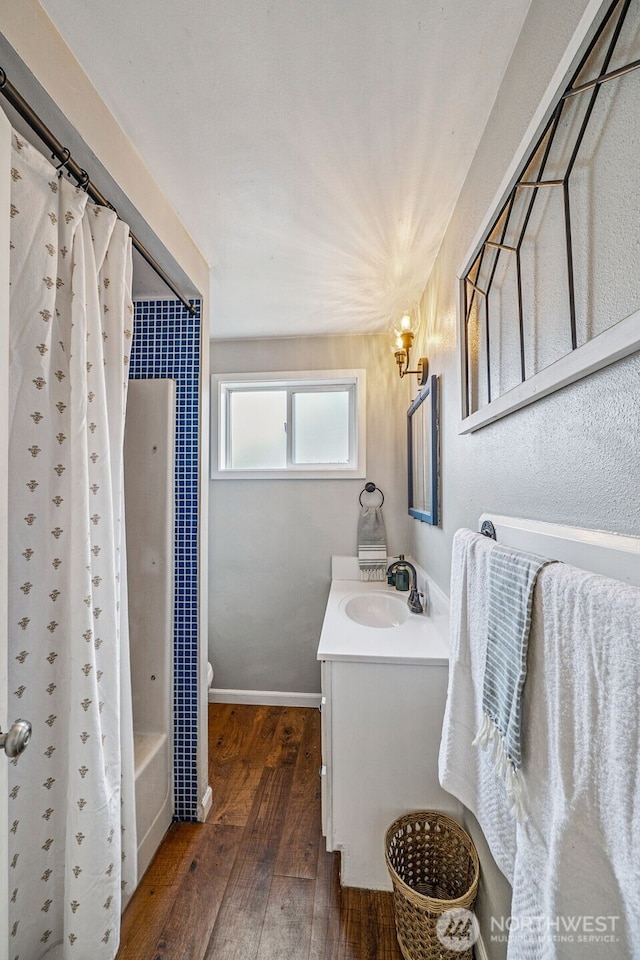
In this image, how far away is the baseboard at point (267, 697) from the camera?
8.57ft

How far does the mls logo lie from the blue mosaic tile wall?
1.04 meters

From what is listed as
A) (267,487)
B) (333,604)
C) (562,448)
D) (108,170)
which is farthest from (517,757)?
(267,487)

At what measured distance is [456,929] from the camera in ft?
3.58

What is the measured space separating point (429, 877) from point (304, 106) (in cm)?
235

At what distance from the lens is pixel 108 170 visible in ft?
3.69

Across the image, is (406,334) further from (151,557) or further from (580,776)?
(580,776)

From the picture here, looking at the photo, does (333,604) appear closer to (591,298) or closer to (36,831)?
(36,831)

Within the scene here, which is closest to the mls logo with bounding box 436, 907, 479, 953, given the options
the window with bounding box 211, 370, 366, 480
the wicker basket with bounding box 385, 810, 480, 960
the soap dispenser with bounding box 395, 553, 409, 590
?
the wicker basket with bounding box 385, 810, 480, 960

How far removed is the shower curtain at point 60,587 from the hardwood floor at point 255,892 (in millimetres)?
343

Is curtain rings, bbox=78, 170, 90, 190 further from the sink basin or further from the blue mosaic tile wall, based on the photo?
the sink basin

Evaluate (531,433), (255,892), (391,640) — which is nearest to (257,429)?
(391,640)

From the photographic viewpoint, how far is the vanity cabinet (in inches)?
53.8

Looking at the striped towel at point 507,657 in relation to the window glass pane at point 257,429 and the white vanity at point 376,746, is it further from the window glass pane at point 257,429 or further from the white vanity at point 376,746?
the window glass pane at point 257,429

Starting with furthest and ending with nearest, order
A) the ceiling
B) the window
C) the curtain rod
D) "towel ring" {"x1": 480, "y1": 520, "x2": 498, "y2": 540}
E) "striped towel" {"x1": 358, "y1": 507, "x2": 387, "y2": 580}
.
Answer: the window < "striped towel" {"x1": 358, "y1": 507, "x2": 387, "y2": 580} < "towel ring" {"x1": 480, "y1": 520, "x2": 498, "y2": 540} < the ceiling < the curtain rod
